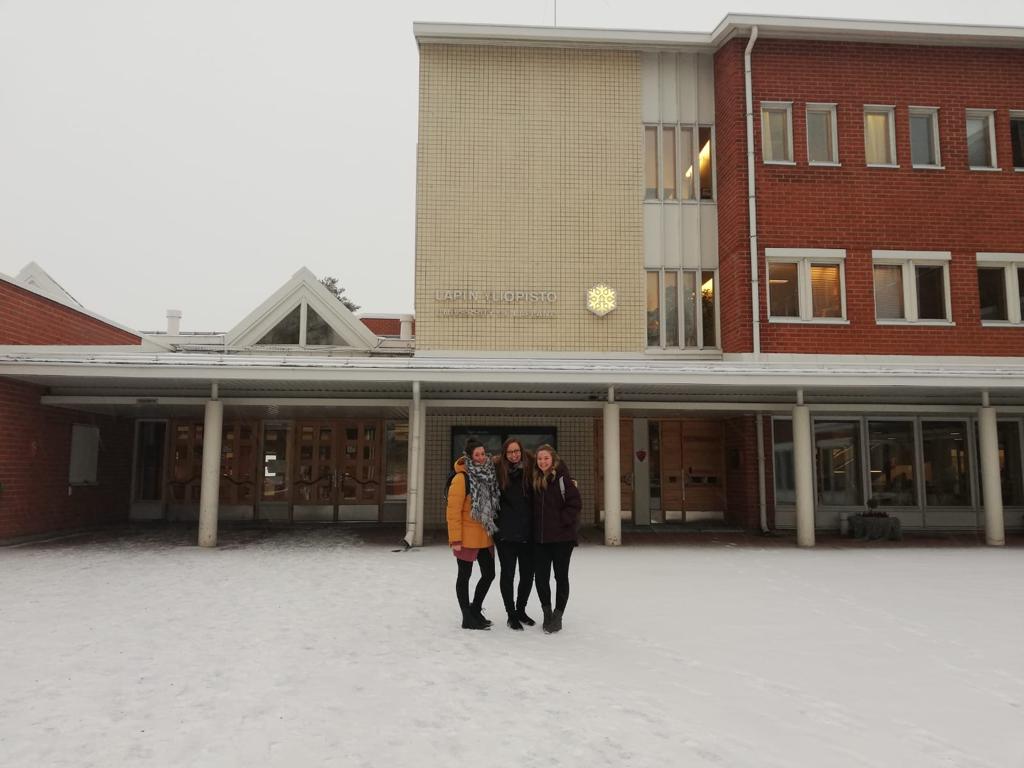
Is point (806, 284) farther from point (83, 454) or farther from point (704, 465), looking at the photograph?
point (83, 454)

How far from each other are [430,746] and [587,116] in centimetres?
1427

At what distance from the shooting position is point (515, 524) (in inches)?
230

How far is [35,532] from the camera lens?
38.7 ft

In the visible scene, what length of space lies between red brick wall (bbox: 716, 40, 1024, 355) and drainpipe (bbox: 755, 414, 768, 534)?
5.59 feet

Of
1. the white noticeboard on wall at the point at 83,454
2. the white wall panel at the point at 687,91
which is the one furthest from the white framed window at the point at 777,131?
the white noticeboard on wall at the point at 83,454

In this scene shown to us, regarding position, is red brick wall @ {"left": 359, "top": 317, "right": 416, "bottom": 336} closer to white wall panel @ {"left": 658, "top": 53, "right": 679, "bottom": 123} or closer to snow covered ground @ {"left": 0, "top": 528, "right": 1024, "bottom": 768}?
white wall panel @ {"left": 658, "top": 53, "right": 679, "bottom": 123}

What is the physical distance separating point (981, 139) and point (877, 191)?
121 inches

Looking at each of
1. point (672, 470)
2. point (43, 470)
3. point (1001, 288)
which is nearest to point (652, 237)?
point (672, 470)

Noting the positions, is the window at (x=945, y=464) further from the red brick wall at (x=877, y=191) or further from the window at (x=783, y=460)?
the window at (x=783, y=460)

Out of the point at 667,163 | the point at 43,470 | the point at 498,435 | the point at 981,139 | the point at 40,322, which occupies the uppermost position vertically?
the point at 981,139

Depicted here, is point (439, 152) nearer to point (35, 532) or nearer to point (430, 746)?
point (35, 532)

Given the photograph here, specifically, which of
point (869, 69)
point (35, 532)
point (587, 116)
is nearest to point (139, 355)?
point (35, 532)

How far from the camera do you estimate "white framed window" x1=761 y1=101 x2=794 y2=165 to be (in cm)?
1467

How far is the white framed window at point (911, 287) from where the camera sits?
14.4 meters
